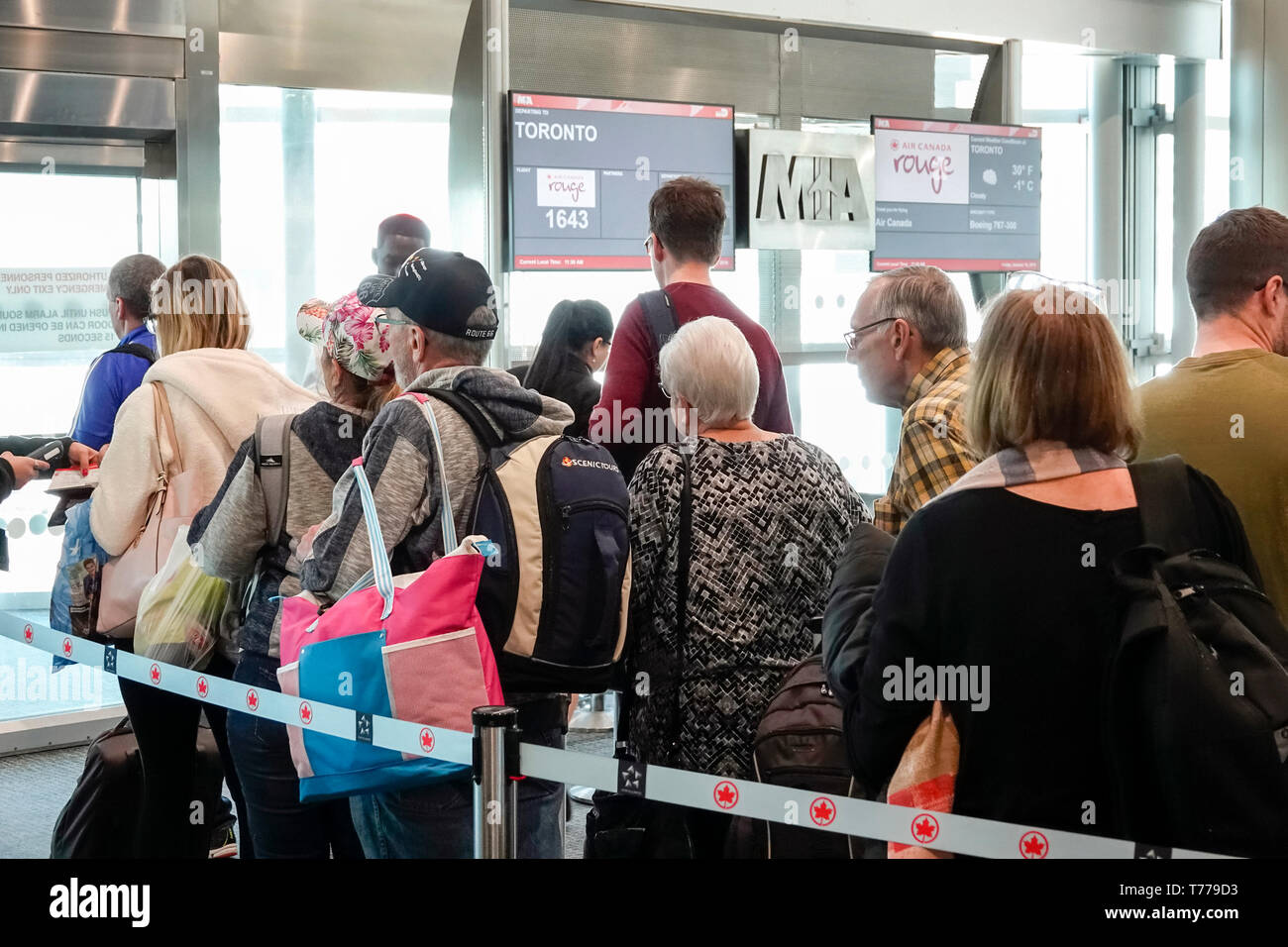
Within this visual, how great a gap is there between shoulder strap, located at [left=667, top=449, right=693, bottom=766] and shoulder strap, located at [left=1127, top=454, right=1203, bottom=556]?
1.00m

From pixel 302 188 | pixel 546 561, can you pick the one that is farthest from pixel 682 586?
pixel 302 188

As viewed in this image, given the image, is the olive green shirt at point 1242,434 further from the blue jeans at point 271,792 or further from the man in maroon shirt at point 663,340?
the blue jeans at point 271,792

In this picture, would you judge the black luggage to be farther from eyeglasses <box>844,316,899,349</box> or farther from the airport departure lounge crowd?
eyeglasses <box>844,316,899,349</box>

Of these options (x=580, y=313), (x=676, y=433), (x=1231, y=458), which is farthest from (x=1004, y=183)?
(x=1231, y=458)

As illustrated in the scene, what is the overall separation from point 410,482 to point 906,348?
102cm

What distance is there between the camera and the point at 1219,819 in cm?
155

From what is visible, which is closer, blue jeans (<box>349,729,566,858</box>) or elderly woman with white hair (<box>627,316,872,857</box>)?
blue jeans (<box>349,729,566,858</box>)

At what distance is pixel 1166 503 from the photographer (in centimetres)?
172

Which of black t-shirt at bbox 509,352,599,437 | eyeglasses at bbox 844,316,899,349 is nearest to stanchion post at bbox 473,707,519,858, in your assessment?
eyeglasses at bbox 844,316,899,349

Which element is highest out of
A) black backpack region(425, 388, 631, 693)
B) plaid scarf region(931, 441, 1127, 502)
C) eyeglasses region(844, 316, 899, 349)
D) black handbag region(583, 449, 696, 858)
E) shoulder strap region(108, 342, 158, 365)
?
shoulder strap region(108, 342, 158, 365)

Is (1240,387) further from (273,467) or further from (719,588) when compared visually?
(273,467)

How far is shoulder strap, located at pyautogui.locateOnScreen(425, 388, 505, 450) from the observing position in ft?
7.33

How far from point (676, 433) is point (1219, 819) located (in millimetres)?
1587
